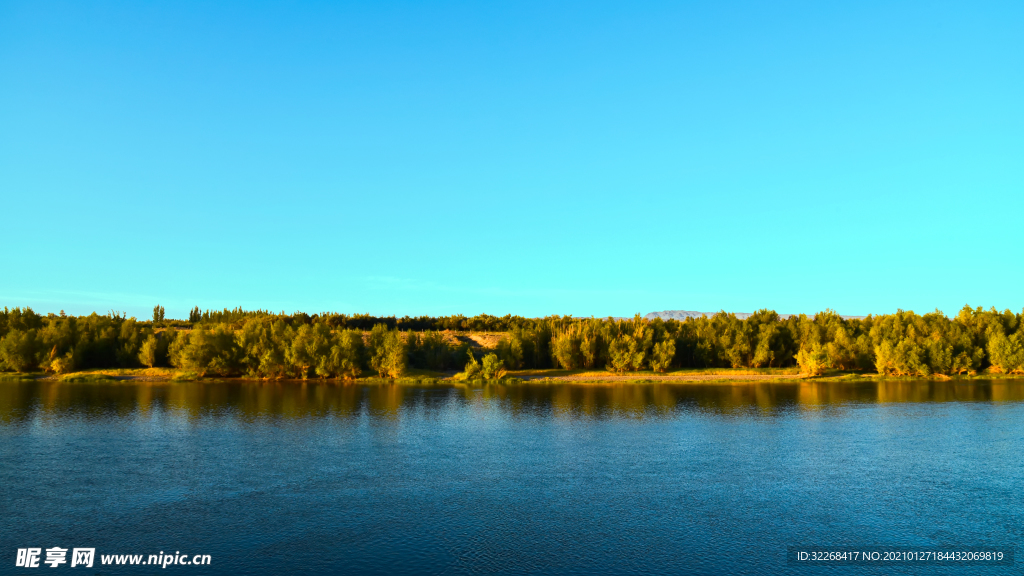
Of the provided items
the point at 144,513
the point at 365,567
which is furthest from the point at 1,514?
the point at 365,567

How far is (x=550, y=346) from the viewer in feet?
291

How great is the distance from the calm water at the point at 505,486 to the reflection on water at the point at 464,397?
1624 millimetres

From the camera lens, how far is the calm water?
1853 cm

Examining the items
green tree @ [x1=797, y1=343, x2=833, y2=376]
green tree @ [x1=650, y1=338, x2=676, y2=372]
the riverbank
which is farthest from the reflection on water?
green tree @ [x1=650, y1=338, x2=676, y2=372]

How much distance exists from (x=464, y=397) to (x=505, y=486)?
33323mm

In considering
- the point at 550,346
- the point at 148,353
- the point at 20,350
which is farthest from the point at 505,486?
the point at 20,350

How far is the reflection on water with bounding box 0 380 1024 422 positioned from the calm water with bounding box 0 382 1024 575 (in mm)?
1624

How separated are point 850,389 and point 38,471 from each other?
212 feet

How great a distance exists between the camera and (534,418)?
4384cm

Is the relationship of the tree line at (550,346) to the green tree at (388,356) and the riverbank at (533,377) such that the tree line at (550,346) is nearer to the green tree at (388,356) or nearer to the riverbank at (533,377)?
the green tree at (388,356)

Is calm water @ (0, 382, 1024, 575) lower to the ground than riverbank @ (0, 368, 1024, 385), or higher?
lower

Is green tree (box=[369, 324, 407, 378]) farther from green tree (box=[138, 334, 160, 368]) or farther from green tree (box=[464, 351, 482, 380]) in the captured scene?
green tree (box=[138, 334, 160, 368])

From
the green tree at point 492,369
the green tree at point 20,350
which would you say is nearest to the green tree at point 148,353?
the green tree at point 20,350

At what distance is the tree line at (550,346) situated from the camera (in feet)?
255
